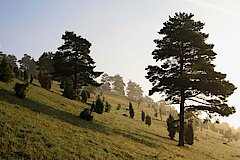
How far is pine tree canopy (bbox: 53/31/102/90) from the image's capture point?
5094 cm

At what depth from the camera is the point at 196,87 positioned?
3328 centimetres

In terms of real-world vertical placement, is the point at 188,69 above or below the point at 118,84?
below

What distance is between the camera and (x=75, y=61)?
167ft

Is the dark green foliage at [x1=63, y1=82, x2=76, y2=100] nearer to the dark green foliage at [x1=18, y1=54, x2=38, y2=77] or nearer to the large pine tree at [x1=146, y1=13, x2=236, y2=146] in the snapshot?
the large pine tree at [x1=146, y1=13, x2=236, y2=146]

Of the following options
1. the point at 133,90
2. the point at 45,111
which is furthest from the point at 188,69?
the point at 133,90

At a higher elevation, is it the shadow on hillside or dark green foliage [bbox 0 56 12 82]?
dark green foliage [bbox 0 56 12 82]

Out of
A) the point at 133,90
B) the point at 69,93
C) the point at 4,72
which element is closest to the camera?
the point at 4,72

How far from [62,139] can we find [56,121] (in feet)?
17.1

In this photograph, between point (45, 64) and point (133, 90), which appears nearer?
point (45, 64)

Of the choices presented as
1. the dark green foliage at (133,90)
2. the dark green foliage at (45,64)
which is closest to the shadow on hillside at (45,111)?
the dark green foliage at (45,64)

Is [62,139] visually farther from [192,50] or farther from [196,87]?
[192,50]

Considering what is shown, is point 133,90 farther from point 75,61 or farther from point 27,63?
point 75,61

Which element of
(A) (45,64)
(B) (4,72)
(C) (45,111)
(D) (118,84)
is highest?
(D) (118,84)

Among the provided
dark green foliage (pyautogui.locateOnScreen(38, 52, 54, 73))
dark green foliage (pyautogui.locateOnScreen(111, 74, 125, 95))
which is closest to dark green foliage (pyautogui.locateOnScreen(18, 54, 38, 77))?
dark green foliage (pyautogui.locateOnScreen(38, 52, 54, 73))
